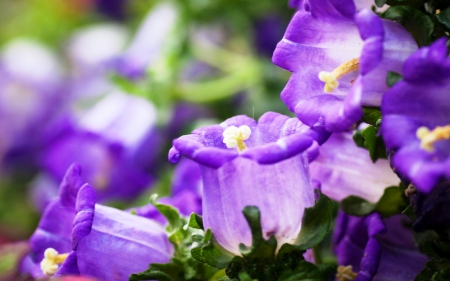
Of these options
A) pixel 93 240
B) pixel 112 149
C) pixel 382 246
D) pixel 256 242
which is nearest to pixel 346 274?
pixel 382 246

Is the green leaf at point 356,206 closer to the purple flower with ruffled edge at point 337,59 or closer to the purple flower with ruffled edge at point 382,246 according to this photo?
the purple flower with ruffled edge at point 382,246

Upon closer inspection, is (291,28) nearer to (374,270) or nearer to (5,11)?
(374,270)

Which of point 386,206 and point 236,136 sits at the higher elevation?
point 236,136

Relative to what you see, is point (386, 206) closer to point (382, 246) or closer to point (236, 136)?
point (382, 246)

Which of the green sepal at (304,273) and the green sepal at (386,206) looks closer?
the green sepal at (304,273)

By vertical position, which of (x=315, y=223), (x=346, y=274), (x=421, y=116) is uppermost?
(x=421, y=116)

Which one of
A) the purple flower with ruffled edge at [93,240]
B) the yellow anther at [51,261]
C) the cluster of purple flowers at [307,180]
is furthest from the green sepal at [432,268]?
the yellow anther at [51,261]

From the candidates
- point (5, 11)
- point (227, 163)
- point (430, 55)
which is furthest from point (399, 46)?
point (5, 11)
